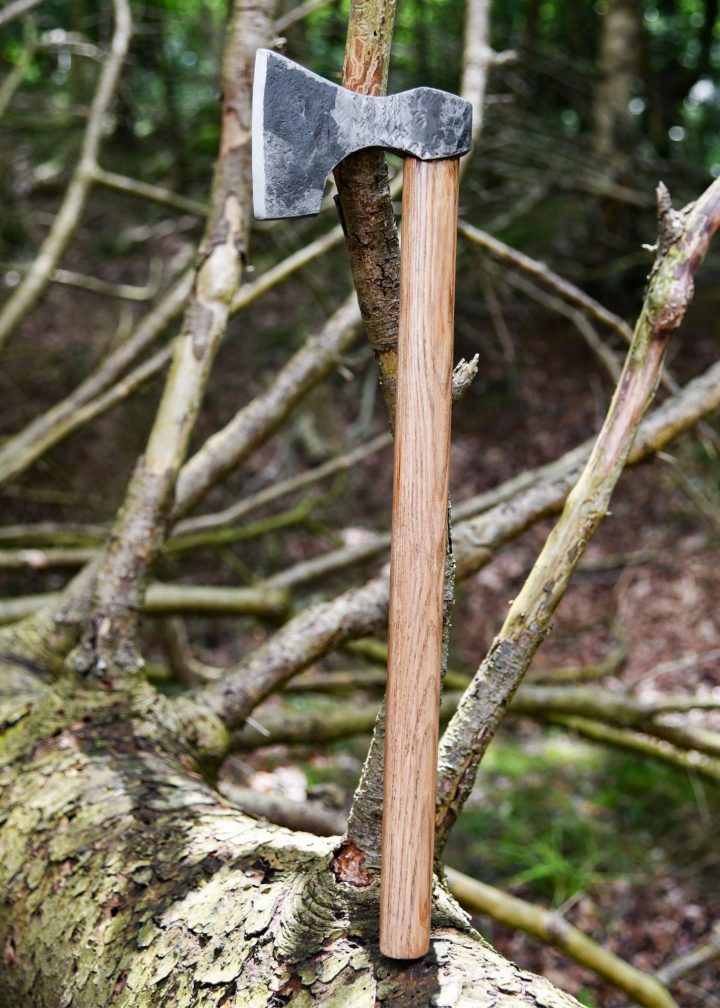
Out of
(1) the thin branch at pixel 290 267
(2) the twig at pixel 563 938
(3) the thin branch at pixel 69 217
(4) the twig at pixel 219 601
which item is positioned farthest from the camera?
(3) the thin branch at pixel 69 217

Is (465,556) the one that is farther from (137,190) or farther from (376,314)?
(137,190)

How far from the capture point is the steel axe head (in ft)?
3.42

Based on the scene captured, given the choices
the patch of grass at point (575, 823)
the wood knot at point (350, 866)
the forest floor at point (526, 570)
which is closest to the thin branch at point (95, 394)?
the forest floor at point (526, 570)

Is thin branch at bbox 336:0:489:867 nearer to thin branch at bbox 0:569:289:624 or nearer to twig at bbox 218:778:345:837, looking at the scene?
twig at bbox 218:778:345:837

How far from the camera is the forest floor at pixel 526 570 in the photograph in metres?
3.45

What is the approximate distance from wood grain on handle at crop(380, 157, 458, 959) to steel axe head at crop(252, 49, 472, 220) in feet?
0.12

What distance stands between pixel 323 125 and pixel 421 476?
1.42 ft

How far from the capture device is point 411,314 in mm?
1061

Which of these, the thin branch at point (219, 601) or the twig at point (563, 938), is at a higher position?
the thin branch at point (219, 601)

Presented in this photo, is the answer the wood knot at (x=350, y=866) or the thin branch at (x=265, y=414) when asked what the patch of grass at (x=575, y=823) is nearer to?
the thin branch at (x=265, y=414)

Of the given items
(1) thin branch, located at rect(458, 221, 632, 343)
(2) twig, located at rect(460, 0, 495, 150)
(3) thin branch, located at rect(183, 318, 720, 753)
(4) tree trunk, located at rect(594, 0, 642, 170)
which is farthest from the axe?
(4) tree trunk, located at rect(594, 0, 642, 170)

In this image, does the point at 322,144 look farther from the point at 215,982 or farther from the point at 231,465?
the point at 231,465

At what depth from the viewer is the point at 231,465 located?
2.20 meters

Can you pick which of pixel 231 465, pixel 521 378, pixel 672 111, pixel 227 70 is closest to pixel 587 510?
pixel 231 465
